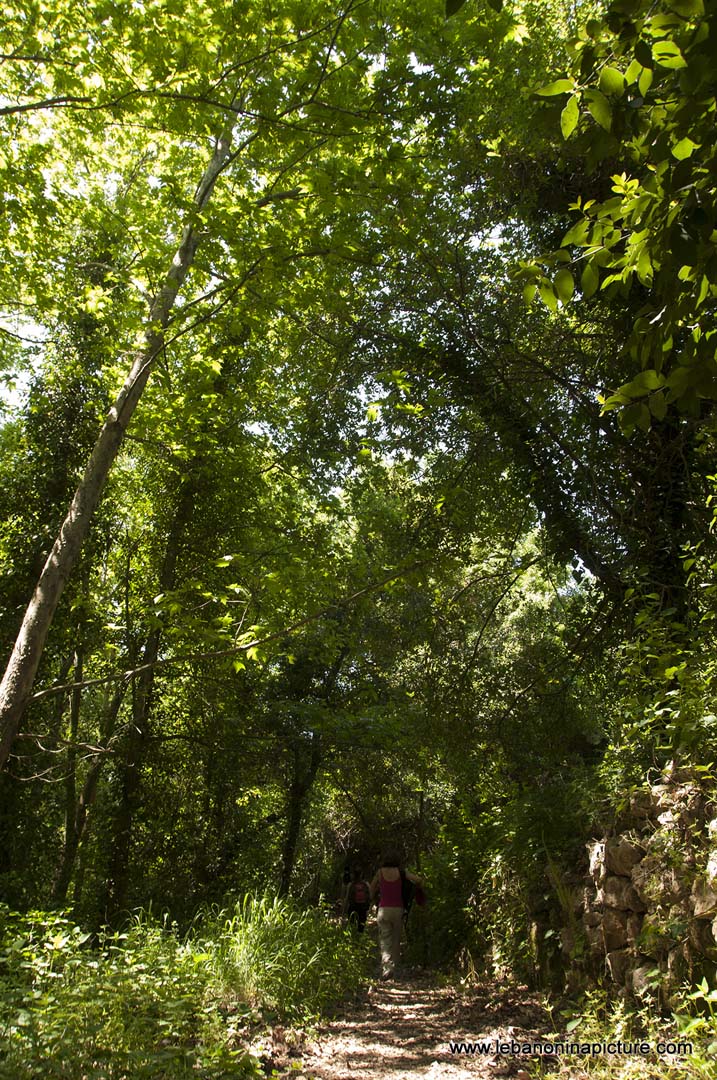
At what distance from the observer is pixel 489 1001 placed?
5855 mm

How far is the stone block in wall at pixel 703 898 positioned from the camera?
3639 millimetres

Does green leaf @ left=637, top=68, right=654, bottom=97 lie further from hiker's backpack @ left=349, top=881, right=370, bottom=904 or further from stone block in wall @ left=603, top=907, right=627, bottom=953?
hiker's backpack @ left=349, top=881, right=370, bottom=904

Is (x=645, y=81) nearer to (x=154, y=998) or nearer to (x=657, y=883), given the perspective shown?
(x=657, y=883)

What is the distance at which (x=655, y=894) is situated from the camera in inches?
164

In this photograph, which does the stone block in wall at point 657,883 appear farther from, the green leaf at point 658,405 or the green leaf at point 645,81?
the green leaf at point 645,81

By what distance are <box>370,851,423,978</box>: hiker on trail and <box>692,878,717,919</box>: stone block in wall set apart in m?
4.92

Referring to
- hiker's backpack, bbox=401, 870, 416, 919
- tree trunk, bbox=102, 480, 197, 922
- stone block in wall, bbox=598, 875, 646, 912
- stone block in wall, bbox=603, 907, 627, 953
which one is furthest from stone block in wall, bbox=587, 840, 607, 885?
tree trunk, bbox=102, 480, 197, 922

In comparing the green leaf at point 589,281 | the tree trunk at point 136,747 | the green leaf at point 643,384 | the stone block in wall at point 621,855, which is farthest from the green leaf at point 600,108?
the tree trunk at point 136,747

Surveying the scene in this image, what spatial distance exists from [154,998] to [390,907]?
15.0ft

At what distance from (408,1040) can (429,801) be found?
11356 millimetres

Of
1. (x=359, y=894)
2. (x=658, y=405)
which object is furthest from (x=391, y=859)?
(x=658, y=405)

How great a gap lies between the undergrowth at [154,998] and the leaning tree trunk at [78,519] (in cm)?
134

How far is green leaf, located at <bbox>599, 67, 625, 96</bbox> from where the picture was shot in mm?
1491

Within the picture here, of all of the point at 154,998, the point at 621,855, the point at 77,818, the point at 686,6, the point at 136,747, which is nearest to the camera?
the point at 686,6
